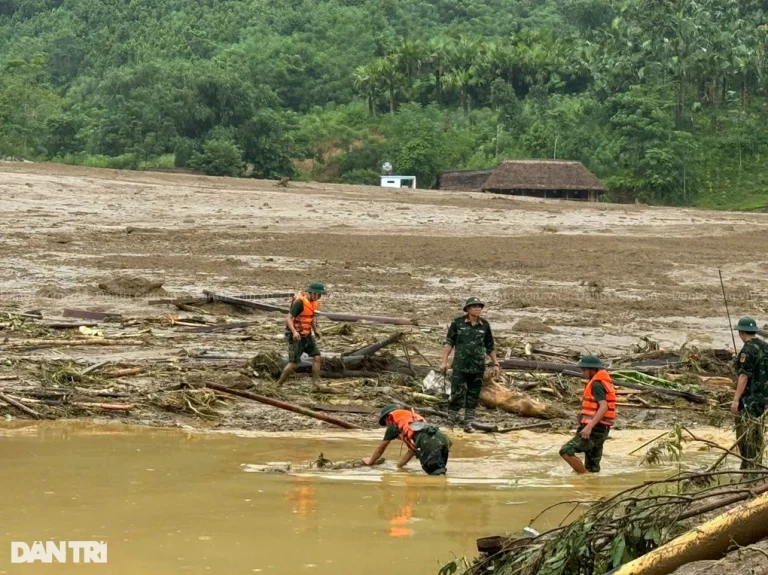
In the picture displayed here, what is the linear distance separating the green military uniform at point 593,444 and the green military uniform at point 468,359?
7.08 ft

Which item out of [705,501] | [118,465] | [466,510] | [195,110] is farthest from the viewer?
[195,110]

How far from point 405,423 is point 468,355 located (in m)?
2.52

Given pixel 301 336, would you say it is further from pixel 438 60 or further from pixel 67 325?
pixel 438 60

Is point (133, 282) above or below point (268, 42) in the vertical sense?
below

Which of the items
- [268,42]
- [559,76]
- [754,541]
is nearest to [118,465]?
[754,541]

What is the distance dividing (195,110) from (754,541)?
51.6 meters

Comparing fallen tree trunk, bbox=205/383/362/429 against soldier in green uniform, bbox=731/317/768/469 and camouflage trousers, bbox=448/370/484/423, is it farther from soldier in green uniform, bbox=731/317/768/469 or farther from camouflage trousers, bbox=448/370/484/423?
soldier in green uniform, bbox=731/317/768/469

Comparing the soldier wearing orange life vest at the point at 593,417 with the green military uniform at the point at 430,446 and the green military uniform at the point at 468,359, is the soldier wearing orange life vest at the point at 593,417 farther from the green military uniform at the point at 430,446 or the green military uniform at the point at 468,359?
the green military uniform at the point at 468,359

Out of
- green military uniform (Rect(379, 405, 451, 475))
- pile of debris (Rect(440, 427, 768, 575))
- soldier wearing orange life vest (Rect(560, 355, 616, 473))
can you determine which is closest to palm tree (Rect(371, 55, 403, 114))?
soldier wearing orange life vest (Rect(560, 355, 616, 473))

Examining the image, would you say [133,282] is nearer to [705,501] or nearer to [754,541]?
[705,501]

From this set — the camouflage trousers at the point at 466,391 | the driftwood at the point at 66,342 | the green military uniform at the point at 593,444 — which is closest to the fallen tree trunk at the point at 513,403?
the camouflage trousers at the point at 466,391

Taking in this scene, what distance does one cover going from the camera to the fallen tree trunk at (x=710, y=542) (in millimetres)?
6047

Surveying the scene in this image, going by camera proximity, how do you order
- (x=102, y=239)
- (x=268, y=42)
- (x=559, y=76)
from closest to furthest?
1. (x=102, y=239)
2. (x=559, y=76)
3. (x=268, y=42)

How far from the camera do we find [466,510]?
30.5ft
